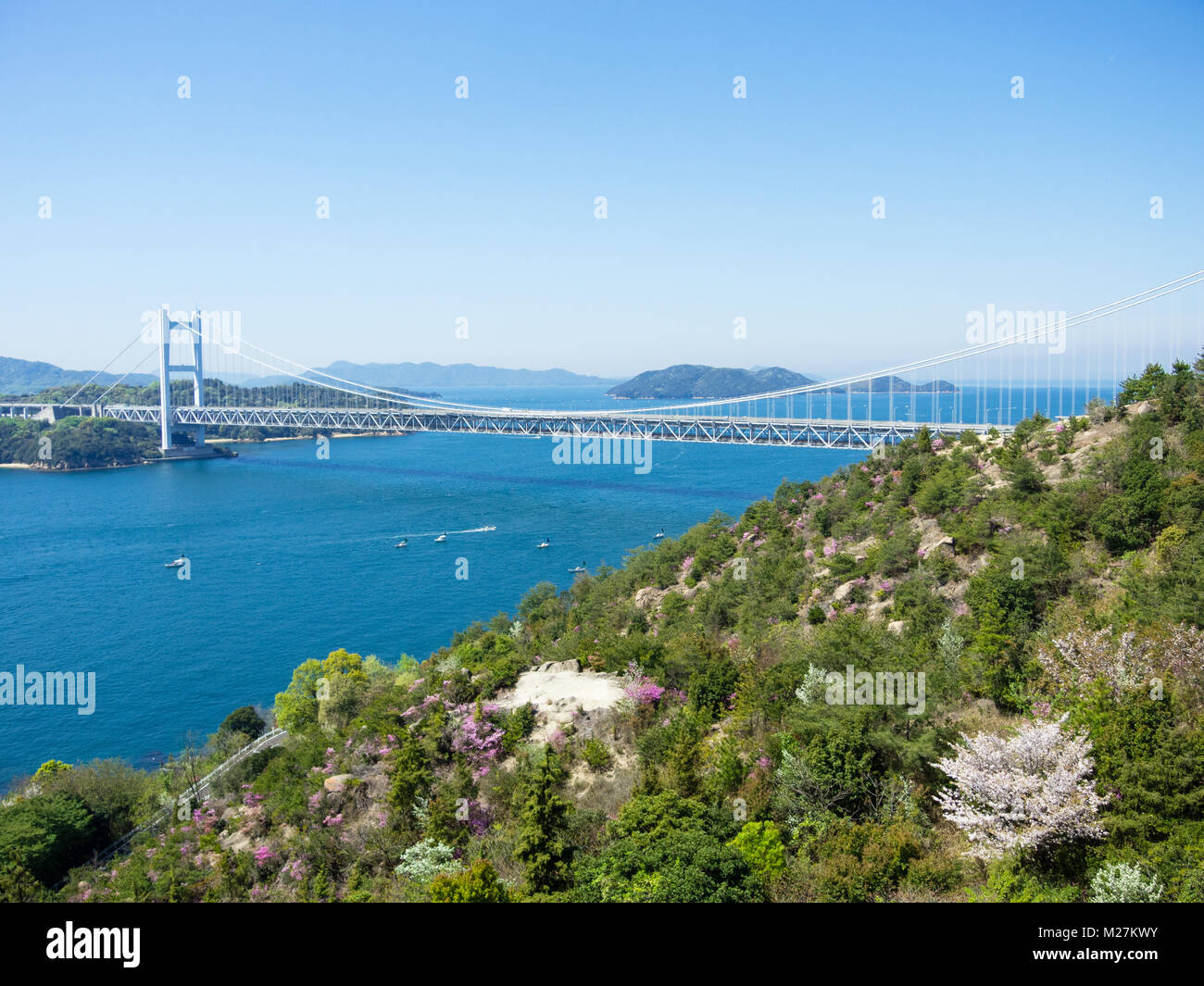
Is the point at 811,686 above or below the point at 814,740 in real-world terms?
above

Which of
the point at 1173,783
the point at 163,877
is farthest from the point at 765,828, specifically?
the point at 163,877

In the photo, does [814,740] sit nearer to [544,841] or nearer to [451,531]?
[544,841]

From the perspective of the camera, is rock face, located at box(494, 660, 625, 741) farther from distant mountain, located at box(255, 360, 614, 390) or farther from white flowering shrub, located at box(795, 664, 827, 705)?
distant mountain, located at box(255, 360, 614, 390)

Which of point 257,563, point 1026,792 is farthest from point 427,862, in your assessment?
point 257,563

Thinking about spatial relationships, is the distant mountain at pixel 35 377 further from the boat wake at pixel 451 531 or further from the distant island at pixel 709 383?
the boat wake at pixel 451 531

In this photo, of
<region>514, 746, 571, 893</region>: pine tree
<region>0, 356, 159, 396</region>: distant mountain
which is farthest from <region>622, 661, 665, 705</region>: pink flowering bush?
<region>0, 356, 159, 396</region>: distant mountain
